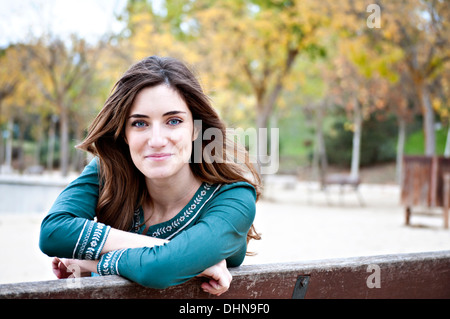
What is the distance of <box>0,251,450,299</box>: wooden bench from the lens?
133 cm

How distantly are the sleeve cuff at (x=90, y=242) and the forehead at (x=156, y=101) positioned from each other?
485 mm

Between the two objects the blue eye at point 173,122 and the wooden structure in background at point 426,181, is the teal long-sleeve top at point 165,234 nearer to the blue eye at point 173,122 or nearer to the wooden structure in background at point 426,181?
the blue eye at point 173,122

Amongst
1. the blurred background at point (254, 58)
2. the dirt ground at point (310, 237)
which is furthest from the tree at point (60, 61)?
the dirt ground at point (310, 237)

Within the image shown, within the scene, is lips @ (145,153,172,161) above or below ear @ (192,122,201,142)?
below

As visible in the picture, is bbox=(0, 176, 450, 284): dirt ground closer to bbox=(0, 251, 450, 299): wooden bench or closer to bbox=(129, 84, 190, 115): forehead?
bbox=(129, 84, 190, 115): forehead

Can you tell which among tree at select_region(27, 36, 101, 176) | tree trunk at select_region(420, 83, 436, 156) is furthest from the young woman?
tree at select_region(27, 36, 101, 176)

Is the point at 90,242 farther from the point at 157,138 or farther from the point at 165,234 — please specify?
the point at 157,138

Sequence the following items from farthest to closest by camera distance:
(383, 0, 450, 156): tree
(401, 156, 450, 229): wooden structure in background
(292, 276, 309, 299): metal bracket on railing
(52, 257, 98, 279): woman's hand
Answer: (383, 0, 450, 156): tree → (401, 156, 450, 229): wooden structure in background → (52, 257, 98, 279): woman's hand → (292, 276, 309, 299): metal bracket on railing

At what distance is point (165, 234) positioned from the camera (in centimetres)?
190

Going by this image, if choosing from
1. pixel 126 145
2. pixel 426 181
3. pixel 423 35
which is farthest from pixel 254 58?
pixel 126 145

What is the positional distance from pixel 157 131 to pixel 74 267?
2.01 feet

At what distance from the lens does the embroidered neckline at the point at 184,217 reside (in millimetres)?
1875

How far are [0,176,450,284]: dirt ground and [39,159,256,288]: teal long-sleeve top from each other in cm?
403
